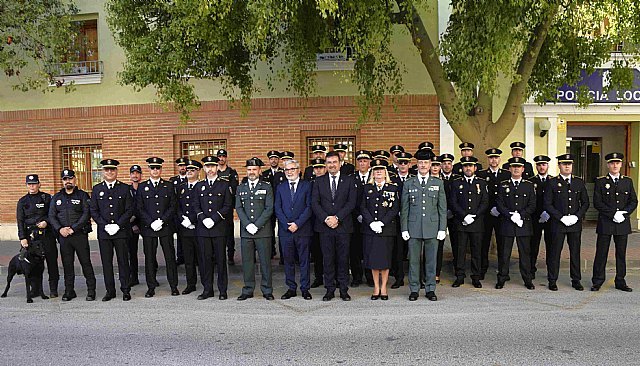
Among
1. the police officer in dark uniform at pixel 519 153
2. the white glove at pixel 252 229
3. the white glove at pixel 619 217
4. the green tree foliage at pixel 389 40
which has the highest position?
the green tree foliage at pixel 389 40

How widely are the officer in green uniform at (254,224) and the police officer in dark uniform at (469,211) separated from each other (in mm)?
2965

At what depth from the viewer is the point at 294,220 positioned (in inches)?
316

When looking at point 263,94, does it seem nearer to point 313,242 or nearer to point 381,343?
point 313,242

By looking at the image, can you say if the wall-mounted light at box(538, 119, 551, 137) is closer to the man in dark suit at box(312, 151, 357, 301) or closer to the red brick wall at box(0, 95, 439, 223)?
the red brick wall at box(0, 95, 439, 223)

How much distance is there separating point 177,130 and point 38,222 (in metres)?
5.76

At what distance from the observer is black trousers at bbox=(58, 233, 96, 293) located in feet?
26.5

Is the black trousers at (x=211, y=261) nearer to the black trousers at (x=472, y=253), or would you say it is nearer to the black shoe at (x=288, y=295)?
the black shoe at (x=288, y=295)

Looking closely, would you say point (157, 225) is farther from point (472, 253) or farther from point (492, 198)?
point (492, 198)

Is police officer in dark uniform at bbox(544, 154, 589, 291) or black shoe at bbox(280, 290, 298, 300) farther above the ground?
police officer in dark uniform at bbox(544, 154, 589, 291)

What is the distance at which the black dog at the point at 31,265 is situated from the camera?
8023mm

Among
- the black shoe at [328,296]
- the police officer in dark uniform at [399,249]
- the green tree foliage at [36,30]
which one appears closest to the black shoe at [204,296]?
the black shoe at [328,296]

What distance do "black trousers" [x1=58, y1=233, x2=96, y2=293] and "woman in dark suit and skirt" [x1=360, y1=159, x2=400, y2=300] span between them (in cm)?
426

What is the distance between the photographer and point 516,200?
326 inches

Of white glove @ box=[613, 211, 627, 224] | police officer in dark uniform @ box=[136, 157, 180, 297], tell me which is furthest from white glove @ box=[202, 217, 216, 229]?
white glove @ box=[613, 211, 627, 224]
